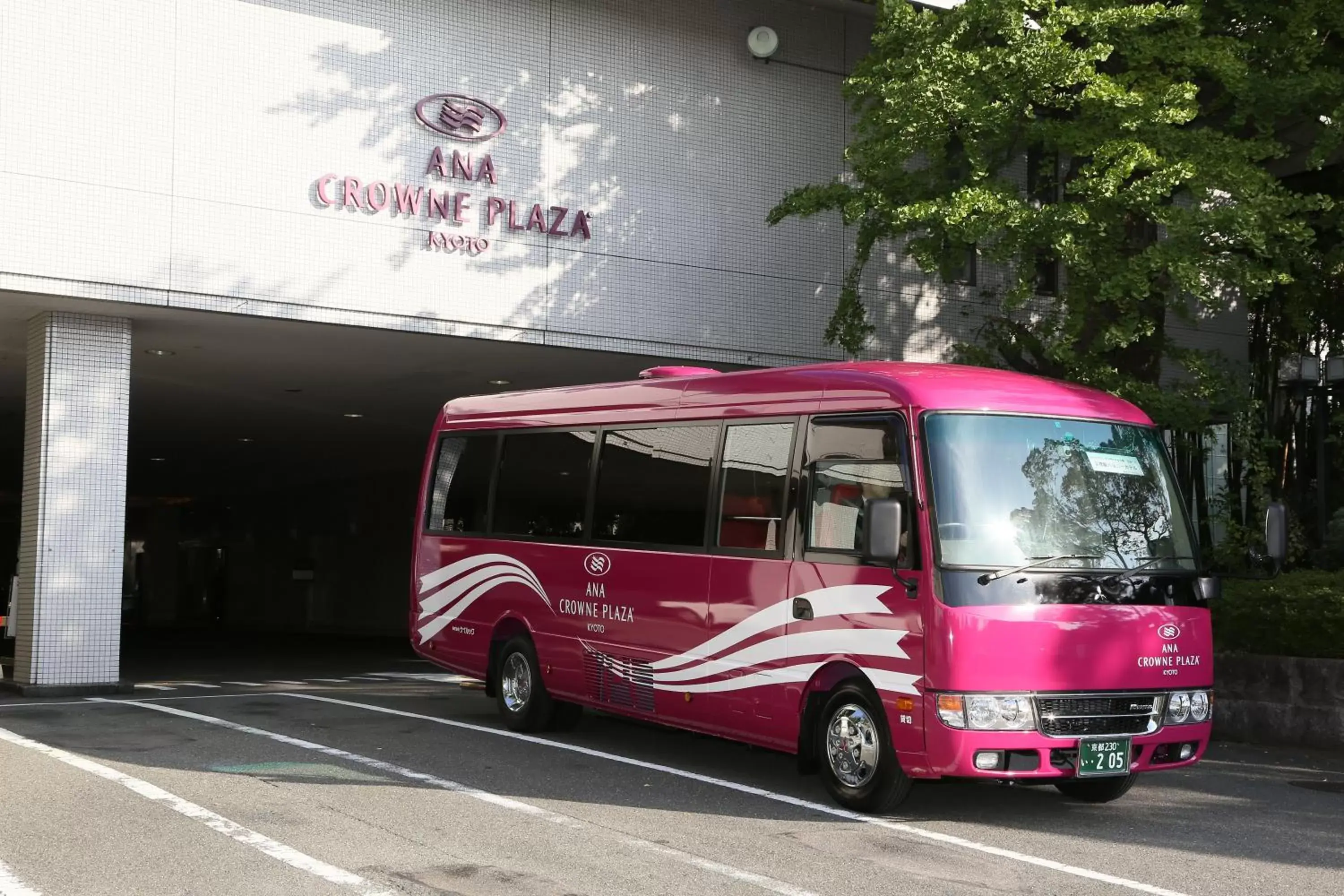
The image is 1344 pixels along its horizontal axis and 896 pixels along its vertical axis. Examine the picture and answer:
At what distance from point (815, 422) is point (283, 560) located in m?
41.4

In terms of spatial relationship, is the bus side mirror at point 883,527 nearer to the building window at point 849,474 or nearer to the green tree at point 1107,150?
the building window at point 849,474

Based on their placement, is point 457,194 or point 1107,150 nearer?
point 1107,150

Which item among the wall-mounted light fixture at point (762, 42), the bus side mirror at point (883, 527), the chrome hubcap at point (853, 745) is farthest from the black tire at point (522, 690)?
the wall-mounted light fixture at point (762, 42)

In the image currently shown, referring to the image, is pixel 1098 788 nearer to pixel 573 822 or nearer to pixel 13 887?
pixel 573 822

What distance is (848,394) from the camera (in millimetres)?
9797

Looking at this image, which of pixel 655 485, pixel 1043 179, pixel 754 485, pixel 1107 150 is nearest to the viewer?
pixel 754 485

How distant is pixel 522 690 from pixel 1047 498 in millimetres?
5457

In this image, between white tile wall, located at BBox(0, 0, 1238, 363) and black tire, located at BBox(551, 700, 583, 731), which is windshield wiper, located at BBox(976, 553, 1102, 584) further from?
white tile wall, located at BBox(0, 0, 1238, 363)

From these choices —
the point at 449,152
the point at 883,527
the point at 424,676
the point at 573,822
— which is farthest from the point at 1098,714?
the point at 424,676

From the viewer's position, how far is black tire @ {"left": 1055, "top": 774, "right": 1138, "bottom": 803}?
9.78m

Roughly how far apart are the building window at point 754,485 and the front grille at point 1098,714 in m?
2.18

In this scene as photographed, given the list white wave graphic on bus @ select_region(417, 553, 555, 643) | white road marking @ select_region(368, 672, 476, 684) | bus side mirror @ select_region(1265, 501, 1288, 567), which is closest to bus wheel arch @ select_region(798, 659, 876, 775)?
bus side mirror @ select_region(1265, 501, 1288, 567)

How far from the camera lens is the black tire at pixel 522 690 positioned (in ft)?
41.6

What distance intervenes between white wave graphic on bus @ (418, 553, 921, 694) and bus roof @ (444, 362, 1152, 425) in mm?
1215
